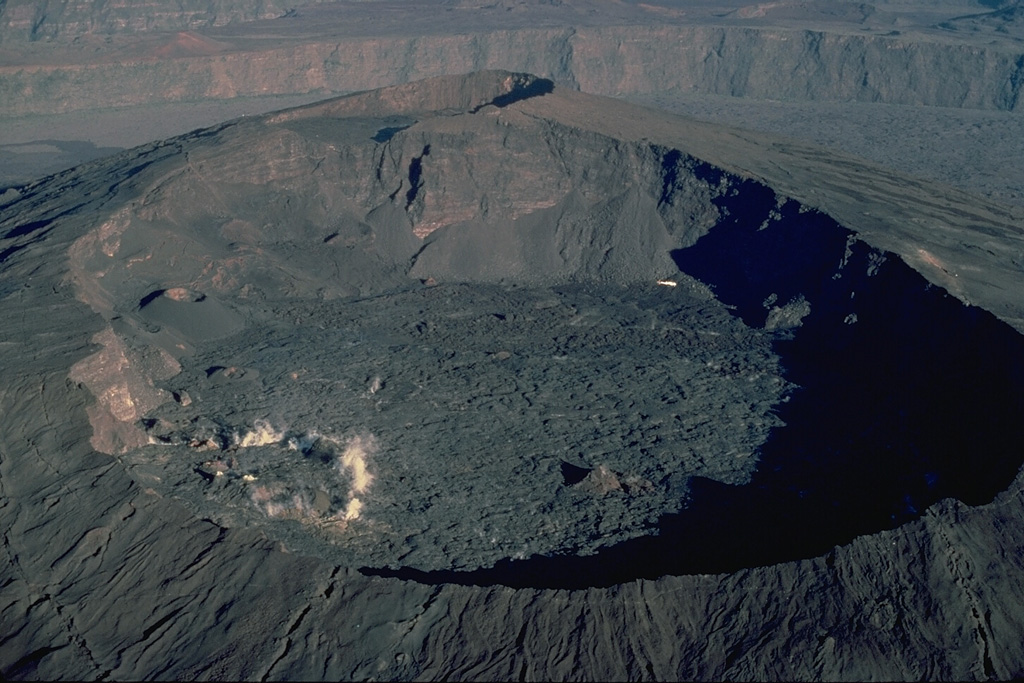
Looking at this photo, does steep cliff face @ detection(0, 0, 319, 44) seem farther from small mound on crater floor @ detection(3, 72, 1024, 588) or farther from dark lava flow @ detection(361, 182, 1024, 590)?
dark lava flow @ detection(361, 182, 1024, 590)

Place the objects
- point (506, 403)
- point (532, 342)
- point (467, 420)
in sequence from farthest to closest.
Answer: point (532, 342)
point (506, 403)
point (467, 420)

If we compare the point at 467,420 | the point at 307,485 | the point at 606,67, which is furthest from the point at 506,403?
the point at 606,67

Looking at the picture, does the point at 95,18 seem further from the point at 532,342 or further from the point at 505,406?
the point at 505,406

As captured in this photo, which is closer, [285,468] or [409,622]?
[409,622]

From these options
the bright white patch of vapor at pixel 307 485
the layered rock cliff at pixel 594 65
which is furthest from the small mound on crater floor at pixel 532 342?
the layered rock cliff at pixel 594 65

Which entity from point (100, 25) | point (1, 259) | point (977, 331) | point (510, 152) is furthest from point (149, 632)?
point (100, 25)

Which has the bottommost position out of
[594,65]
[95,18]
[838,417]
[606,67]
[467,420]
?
[95,18]

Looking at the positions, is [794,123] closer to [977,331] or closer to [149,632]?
[977,331]
